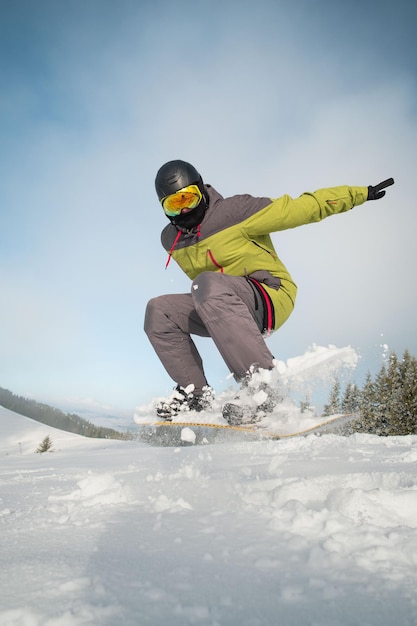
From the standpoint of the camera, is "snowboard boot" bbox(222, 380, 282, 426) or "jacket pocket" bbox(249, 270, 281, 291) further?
"jacket pocket" bbox(249, 270, 281, 291)

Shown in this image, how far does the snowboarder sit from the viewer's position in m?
3.07

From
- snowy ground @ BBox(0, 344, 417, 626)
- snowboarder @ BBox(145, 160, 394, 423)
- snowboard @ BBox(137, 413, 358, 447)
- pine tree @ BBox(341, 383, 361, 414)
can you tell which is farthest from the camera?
pine tree @ BBox(341, 383, 361, 414)

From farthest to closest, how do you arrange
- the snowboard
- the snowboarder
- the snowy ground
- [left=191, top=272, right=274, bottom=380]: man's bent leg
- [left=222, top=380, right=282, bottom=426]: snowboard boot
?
1. the snowboarder
2. [left=191, top=272, right=274, bottom=380]: man's bent leg
3. [left=222, top=380, right=282, bottom=426]: snowboard boot
4. the snowboard
5. the snowy ground

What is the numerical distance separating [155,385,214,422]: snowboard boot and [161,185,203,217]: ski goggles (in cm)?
159

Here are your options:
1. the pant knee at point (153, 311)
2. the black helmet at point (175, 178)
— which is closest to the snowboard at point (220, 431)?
the pant knee at point (153, 311)

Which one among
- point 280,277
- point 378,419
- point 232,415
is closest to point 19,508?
point 232,415

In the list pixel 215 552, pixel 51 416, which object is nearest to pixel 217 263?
pixel 215 552

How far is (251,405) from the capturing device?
2787mm

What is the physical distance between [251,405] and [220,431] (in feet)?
0.91

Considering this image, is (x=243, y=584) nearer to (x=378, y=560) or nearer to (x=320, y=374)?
(x=378, y=560)

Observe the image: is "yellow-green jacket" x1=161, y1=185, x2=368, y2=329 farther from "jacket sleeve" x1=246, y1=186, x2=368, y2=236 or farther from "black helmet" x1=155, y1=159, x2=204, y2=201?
"black helmet" x1=155, y1=159, x2=204, y2=201

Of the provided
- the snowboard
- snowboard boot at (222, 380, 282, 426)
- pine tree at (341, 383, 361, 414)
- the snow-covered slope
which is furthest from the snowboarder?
pine tree at (341, 383, 361, 414)

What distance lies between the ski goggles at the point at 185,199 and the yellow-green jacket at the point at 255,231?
0.17 meters

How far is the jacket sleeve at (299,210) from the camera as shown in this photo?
3.33 metres
